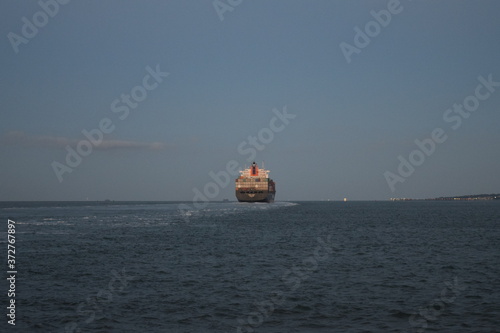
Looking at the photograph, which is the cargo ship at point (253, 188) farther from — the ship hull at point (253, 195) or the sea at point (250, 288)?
the sea at point (250, 288)

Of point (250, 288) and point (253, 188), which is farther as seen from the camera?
point (253, 188)

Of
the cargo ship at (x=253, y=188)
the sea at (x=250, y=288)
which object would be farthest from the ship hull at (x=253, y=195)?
the sea at (x=250, y=288)

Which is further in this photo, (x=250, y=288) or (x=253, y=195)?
(x=253, y=195)

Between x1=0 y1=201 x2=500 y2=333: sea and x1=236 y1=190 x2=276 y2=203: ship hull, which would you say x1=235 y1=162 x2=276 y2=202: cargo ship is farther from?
x1=0 y1=201 x2=500 y2=333: sea

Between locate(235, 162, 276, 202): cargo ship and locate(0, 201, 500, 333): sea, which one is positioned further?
Answer: locate(235, 162, 276, 202): cargo ship

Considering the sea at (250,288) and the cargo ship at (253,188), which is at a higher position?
the cargo ship at (253,188)

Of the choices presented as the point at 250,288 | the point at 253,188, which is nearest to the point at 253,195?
the point at 253,188

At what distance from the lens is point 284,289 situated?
2291 centimetres

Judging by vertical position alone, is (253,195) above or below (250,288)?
above

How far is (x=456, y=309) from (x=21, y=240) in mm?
40476

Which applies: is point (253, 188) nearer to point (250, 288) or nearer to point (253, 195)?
point (253, 195)

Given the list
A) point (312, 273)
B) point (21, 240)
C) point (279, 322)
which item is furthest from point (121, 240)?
point (279, 322)

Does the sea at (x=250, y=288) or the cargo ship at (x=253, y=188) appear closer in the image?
the sea at (x=250, y=288)

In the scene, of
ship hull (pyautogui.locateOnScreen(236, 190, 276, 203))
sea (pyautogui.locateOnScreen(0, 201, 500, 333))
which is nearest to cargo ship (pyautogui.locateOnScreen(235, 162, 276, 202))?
ship hull (pyautogui.locateOnScreen(236, 190, 276, 203))
